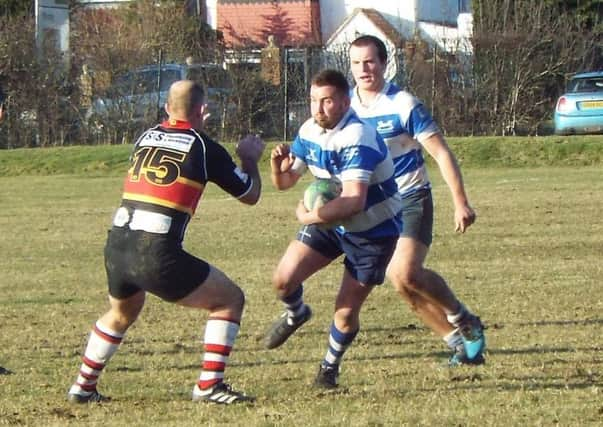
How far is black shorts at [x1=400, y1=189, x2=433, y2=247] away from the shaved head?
1690mm

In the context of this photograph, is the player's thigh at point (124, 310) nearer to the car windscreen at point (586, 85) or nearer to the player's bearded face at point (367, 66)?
the player's bearded face at point (367, 66)

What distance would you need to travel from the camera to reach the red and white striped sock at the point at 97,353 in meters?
6.80

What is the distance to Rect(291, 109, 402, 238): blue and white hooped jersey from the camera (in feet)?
22.6

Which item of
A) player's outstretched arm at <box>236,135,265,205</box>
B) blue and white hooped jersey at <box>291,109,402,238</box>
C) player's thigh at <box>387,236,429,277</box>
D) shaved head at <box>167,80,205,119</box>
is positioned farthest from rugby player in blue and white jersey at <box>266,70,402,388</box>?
shaved head at <box>167,80,205,119</box>

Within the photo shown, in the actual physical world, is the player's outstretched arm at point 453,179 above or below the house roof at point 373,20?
below

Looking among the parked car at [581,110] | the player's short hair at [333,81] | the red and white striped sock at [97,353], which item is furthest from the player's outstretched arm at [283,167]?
the parked car at [581,110]

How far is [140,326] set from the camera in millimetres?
9859

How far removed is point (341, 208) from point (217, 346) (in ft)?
3.10

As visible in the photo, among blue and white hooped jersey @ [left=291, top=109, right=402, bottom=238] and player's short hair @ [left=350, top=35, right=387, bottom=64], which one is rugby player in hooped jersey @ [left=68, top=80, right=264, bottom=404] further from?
player's short hair @ [left=350, top=35, right=387, bottom=64]

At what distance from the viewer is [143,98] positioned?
1143 inches

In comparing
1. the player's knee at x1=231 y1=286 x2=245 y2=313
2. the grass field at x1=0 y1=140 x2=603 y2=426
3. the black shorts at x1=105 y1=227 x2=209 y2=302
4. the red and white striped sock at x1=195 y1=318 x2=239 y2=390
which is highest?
the black shorts at x1=105 y1=227 x2=209 y2=302

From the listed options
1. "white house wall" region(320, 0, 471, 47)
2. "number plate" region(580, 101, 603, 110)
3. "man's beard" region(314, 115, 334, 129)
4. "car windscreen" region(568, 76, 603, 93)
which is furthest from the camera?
"white house wall" region(320, 0, 471, 47)

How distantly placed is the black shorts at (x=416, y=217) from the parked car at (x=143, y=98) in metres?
21.2

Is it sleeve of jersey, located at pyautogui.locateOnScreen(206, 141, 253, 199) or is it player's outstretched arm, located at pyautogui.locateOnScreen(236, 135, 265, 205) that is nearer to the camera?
sleeve of jersey, located at pyautogui.locateOnScreen(206, 141, 253, 199)
